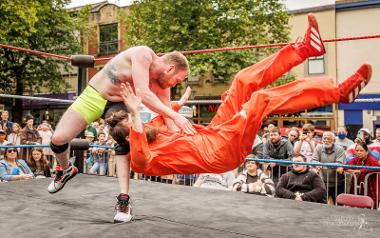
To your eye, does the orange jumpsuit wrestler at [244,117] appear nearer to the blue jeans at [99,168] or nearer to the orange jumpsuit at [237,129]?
the orange jumpsuit at [237,129]

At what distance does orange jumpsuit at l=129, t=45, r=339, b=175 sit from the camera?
2.02 metres

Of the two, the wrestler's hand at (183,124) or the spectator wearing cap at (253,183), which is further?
the spectator wearing cap at (253,183)

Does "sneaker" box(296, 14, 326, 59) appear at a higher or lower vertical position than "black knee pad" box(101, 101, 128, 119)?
higher

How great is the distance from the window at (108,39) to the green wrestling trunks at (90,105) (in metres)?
14.4

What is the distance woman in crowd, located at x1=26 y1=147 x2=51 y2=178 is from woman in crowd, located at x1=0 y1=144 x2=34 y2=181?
324mm

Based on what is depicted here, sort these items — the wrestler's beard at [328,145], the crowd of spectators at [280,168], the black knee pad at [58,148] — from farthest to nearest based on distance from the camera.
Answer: the wrestler's beard at [328,145], the crowd of spectators at [280,168], the black knee pad at [58,148]

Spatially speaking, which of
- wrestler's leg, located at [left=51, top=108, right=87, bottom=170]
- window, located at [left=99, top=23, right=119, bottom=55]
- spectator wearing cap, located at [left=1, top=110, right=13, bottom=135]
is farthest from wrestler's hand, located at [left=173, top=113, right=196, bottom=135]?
window, located at [left=99, top=23, right=119, bottom=55]

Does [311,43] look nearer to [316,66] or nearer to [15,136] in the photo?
[15,136]

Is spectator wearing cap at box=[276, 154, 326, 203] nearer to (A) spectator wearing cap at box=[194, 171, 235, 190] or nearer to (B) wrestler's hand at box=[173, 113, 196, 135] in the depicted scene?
(A) spectator wearing cap at box=[194, 171, 235, 190]

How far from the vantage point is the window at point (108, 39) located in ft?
53.9

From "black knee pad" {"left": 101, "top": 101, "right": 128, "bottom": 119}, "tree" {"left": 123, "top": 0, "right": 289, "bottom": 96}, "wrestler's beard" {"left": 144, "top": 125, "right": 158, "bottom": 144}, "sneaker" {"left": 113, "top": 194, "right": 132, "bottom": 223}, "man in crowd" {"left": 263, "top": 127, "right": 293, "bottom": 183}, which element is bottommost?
"sneaker" {"left": 113, "top": 194, "right": 132, "bottom": 223}

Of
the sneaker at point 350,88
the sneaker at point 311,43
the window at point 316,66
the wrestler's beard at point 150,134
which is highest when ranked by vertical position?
the window at point 316,66

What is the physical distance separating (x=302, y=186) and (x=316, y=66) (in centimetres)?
976

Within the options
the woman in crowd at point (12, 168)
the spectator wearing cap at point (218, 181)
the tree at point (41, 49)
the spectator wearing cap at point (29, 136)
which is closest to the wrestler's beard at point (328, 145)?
the spectator wearing cap at point (218, 181)
